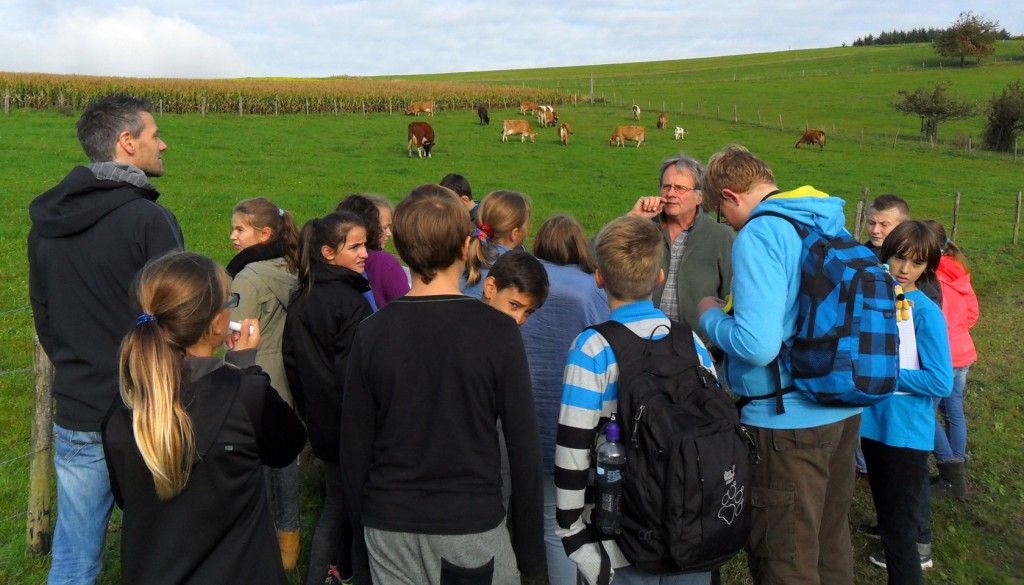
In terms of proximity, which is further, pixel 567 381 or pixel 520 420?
pixel 567 381

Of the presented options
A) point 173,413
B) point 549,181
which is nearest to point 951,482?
point 173,413

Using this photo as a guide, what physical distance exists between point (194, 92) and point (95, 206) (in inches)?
1284

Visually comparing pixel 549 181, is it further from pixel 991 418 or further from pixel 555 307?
pixel 555 307

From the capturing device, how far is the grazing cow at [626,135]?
2989 cm

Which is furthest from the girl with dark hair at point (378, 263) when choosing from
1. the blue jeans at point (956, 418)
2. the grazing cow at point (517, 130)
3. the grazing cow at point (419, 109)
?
the grazing cow at point (419, 109)

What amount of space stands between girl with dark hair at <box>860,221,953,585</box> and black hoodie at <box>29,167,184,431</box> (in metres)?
3.34

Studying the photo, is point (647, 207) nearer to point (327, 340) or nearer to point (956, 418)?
point (327, 340)

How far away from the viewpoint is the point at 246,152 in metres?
21.5

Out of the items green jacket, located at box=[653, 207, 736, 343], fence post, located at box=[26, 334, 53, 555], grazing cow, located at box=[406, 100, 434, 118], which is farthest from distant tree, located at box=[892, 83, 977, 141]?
fence post, located at box=[26, 334, 53, 555]

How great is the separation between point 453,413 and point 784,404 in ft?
4.47

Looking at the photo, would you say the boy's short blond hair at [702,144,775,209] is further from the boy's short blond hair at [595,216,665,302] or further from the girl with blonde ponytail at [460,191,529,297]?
the girl with blonde ponytail at [460,191,529,297]

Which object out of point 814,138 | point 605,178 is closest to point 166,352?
point 605,178

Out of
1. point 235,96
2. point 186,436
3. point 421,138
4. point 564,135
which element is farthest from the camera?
point 235,96

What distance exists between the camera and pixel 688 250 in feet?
14.1
